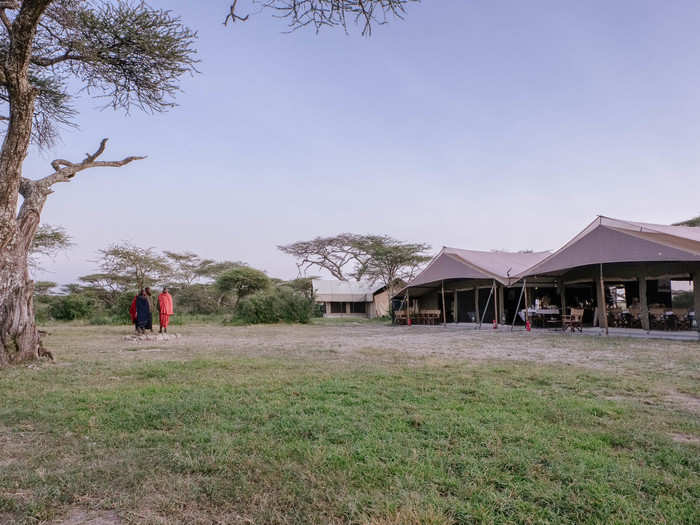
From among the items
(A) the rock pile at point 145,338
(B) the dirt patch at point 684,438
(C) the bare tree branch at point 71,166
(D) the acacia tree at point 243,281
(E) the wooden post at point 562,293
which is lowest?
(A) the rock pile at point 145,338

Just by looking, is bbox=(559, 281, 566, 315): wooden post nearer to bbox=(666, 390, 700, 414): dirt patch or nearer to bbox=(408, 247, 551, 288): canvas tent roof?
bbox=(408, 247, 551, 288): canvas tent roof

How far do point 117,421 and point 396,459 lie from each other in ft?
7.38

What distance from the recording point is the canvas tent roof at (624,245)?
10.3 meters

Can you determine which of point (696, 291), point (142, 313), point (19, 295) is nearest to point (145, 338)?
point (142, 313)

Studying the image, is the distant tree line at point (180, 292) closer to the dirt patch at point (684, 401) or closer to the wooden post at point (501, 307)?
the wooden post at point (501, 307)

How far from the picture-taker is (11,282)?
625 centimetres

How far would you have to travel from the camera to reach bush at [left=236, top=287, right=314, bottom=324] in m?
20.7

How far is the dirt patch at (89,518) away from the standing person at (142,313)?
10.8 meters

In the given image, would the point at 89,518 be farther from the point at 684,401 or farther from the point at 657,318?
the point at 657,318

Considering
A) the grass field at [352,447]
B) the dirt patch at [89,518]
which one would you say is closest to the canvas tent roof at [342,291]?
the grass field at [352,447]

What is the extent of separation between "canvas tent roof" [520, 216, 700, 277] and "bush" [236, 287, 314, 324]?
12.0m

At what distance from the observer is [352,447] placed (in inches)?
104

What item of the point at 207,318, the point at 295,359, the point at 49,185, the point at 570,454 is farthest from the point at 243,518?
the point at 207,318

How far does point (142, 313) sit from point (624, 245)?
13.0 meters
